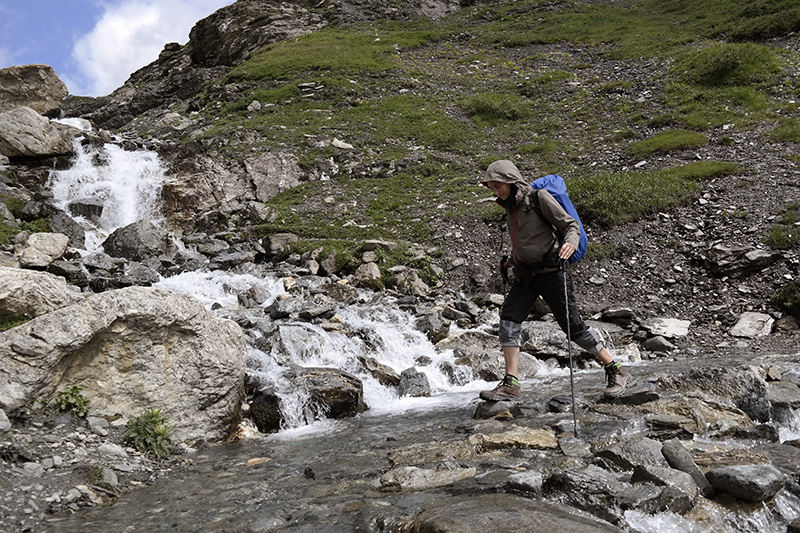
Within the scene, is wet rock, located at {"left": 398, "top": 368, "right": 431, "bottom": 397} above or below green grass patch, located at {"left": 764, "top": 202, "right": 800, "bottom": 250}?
below

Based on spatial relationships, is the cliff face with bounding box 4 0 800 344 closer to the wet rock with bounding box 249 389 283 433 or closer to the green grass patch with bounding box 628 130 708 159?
the green grass patch with bounding box 628 130 708 159

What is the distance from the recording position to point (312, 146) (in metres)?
28.8

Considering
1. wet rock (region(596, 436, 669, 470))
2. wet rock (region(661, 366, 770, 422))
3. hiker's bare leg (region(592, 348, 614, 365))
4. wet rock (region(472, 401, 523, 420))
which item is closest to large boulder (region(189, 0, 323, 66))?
wet rock (region(472, 401, 523, 420))

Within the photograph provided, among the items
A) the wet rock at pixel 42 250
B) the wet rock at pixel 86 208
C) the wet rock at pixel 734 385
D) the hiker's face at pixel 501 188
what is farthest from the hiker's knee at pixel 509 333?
the wet rock at pixel 86 208

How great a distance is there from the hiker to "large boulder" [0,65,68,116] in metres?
41.3

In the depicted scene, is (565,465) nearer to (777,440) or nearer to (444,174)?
(777,440)

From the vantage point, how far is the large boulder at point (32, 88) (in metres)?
35.8

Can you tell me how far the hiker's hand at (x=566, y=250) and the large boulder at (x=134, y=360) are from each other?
498 centimetres

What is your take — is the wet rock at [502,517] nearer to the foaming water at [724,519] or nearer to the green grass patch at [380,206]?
the foaming water at [724,519]

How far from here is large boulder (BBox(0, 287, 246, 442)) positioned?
6.24 meters

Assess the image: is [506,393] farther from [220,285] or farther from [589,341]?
[220,285]

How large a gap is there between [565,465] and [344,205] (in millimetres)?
19963

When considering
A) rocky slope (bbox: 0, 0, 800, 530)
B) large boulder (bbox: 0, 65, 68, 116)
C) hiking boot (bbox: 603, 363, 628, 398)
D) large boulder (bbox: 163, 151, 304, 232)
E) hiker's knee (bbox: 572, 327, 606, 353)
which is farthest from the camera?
large boulder (bbox: 0, 65, 68, 116)

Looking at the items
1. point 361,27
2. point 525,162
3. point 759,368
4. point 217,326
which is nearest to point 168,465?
point 217,326
